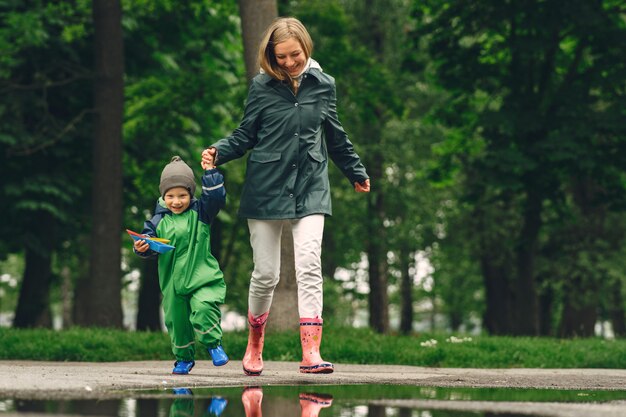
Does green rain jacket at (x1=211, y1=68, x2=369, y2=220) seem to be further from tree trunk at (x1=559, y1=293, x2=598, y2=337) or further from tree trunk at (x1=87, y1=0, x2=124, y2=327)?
tree trunk at (x1=559, y1=293, x2=598, y2=337)

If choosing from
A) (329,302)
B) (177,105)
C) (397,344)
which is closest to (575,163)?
(177,105)

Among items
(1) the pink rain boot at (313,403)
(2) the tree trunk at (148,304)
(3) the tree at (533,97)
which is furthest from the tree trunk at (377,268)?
(1) the pink rain boot at (313,403)

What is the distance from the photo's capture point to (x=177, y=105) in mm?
18172

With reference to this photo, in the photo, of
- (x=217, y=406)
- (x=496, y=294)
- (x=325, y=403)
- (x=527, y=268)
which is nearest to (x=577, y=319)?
(x=496, y=294)

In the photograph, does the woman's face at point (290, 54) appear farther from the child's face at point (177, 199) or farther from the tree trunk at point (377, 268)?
the tree trunk at point (377, 268)

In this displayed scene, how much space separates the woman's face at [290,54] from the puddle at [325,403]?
2.16 m

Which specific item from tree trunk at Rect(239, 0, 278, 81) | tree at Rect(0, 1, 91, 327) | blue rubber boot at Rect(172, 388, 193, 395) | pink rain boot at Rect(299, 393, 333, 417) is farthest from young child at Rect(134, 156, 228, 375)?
tree at Rect(0, 1, 91, 327)

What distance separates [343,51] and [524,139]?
3569 mm

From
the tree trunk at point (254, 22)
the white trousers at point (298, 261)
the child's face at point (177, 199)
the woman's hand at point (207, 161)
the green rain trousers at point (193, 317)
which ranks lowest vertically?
the green rain trousers at point (193, 317)

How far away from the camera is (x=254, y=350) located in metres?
7.42

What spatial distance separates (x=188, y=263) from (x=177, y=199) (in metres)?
0.43

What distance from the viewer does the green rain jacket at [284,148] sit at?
7.19 meters

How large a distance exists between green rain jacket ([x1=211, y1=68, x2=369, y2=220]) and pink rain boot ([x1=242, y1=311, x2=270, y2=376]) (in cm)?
77

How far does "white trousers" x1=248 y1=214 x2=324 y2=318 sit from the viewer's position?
7.13 meters
